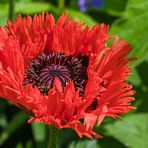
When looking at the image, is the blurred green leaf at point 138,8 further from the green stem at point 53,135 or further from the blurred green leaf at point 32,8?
the green stem at point 53,135

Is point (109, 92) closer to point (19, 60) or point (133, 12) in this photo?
point (19, 60)

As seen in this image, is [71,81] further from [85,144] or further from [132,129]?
[132,129]

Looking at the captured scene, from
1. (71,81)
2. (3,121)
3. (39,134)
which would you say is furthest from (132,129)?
(71,81)

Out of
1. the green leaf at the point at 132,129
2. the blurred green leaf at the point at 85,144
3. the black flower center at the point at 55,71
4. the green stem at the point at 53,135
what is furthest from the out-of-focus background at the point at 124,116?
the green stem at the point at 53,135

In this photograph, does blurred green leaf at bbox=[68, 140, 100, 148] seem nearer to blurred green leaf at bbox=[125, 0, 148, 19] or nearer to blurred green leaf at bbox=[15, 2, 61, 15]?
blurred green leaf at bbox=[125, 0, 148, 19]

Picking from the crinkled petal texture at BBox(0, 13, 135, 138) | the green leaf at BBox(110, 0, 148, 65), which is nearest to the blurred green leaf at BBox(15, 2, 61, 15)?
the green leaf at BBox(110, 0, 148, 65)
